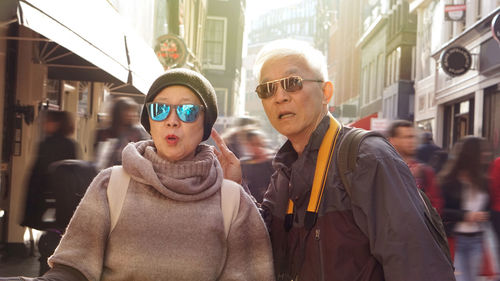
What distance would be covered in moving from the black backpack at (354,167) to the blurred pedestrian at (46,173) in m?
3.40

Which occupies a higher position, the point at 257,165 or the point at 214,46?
the point at 214,46

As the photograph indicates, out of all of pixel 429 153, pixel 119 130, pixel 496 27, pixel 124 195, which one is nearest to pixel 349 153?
pixel 124 195

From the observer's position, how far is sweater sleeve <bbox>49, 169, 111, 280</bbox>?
2.34 m

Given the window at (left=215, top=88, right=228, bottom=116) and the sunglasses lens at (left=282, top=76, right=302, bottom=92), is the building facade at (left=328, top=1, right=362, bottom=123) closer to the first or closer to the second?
the window at (left=215, top=88, right=228, bottom=116)

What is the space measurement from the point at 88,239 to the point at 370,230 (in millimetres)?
1052

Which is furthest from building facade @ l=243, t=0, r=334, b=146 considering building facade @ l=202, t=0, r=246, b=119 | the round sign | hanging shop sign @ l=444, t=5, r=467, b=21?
the round sign

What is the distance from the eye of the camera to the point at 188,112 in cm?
258

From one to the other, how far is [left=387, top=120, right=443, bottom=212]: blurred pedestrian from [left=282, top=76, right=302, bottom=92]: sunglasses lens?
137 inches

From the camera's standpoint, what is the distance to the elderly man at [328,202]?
91.7 inches

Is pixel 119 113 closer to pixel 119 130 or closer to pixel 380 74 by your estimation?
pixel 119 130

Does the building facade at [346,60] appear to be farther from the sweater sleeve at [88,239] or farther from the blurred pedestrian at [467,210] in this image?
the sweater sleeve at [88,239]

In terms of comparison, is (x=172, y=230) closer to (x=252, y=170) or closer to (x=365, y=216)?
(x=365, y=216)

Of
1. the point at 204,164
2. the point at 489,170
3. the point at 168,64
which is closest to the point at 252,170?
the point at 489,170

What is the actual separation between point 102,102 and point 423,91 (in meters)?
16.5
